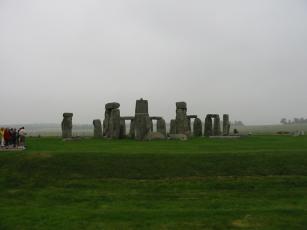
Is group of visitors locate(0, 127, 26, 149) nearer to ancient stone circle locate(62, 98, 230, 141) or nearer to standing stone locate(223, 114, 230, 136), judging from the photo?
ancient stone circle locate(62, 98, 230, 141)

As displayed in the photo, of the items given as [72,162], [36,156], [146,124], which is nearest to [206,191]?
[72,162]

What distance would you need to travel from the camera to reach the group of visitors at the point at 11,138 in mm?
29706

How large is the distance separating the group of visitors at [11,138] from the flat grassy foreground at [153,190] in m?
5.22

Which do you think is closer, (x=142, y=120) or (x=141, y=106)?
(x=142, y=120)

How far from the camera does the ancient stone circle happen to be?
131 ft

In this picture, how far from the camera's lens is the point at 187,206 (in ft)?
54.0

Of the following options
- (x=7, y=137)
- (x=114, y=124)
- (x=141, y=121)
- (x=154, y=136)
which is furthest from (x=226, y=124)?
(x=7, y=137)

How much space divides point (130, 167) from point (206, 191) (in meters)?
4.47

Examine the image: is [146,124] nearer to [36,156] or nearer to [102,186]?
[36,156]

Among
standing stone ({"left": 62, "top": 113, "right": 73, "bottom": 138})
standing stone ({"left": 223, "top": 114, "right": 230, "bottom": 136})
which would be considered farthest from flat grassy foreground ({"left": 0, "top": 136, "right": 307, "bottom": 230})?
standing stone ({"left": 223, "top": 114, "right": 230, "bottom": 136})

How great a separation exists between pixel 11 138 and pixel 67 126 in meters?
12.0

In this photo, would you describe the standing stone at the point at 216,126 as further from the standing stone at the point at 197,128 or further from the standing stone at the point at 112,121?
the standing stone at the point at 112,121

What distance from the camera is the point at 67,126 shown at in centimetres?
4228

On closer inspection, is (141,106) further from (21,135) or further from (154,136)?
(21,135)
